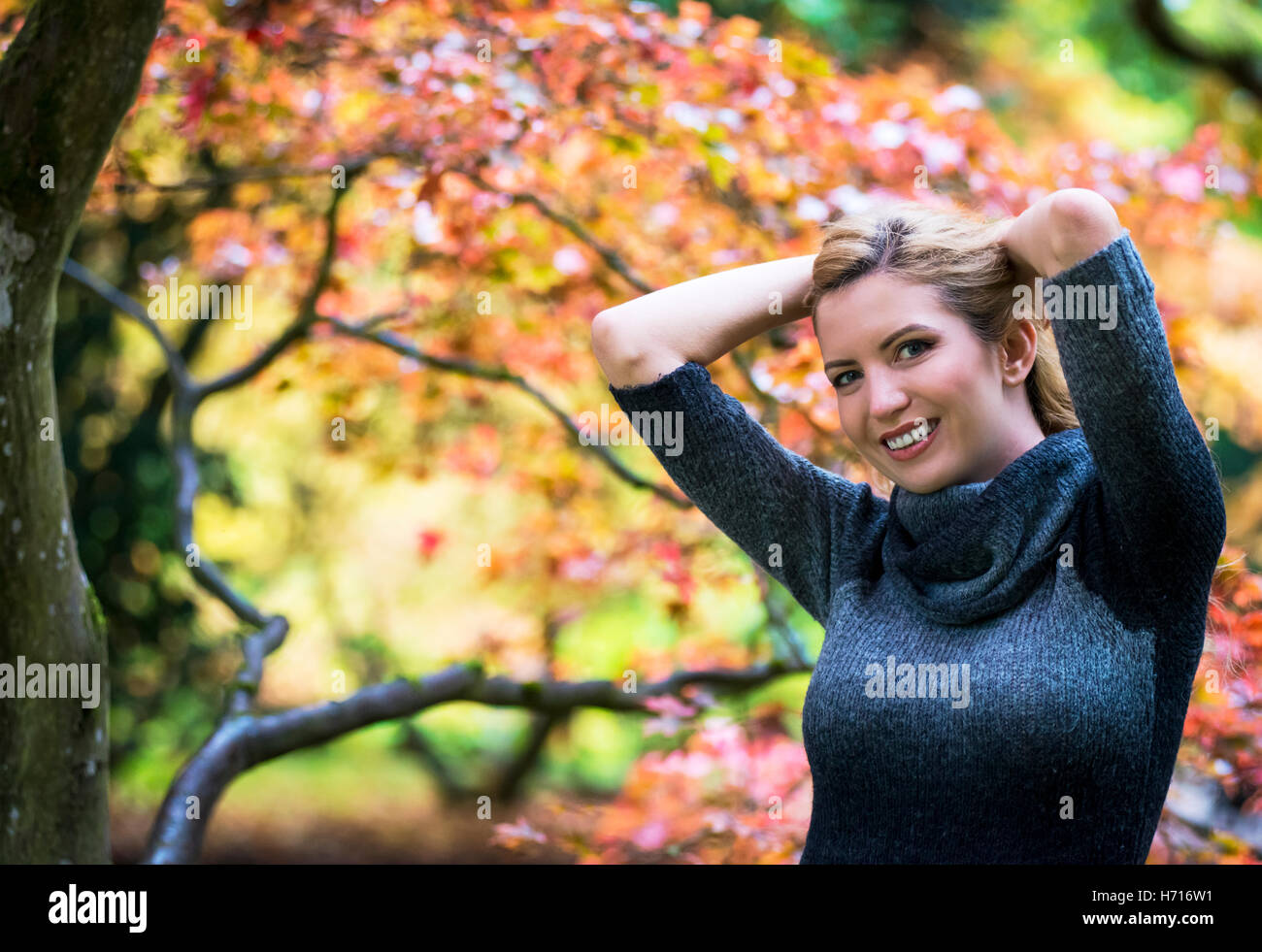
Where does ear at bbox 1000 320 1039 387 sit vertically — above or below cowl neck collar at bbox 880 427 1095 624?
above

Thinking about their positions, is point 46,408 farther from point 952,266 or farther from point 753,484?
point 952,266

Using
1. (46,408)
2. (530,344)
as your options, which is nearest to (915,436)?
(46,408)

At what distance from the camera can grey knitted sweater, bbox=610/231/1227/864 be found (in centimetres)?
111

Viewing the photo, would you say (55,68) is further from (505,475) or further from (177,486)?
(505,475)

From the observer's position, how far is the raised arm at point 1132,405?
1098mm

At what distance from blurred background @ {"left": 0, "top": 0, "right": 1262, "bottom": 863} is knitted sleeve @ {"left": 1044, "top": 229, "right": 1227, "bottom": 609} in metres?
0.66

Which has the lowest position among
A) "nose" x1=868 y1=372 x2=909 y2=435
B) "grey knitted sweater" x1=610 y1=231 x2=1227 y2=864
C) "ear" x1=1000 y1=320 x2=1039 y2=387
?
"grey knitted sweater" x1=610 y1=231 x2=1227 y2=864

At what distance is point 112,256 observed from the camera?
5.63 metres

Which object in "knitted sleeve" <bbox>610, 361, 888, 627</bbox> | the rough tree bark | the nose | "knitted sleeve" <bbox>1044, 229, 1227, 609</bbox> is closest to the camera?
"knitted sleeve" <bbox>1044, 229, 1227, 609</bbox>

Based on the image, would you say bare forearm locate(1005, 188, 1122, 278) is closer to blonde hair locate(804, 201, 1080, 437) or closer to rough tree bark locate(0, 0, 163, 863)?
blonde hair locate(804, 201, 1080, 437)

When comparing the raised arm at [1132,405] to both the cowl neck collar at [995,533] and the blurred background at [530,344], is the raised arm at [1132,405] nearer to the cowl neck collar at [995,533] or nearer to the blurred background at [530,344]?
the cowl neck collar at [995,533]

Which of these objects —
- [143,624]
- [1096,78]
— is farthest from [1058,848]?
[1096,78]

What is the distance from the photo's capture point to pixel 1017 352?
1.30 meters

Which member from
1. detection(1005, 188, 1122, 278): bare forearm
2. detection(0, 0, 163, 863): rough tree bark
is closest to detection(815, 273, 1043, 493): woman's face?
detection(1005, 188, 1122, 278): bare forearm
